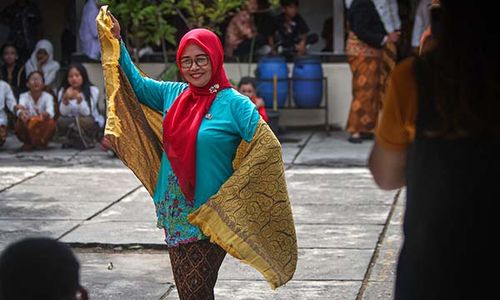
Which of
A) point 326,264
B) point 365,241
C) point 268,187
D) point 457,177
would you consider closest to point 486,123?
point 457,177

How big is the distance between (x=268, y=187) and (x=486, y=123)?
2.62 metres

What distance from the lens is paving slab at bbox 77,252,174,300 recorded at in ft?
25.0

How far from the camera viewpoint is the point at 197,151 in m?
5.82

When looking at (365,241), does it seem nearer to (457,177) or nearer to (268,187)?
(268,187)

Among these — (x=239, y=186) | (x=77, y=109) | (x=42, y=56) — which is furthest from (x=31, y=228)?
(x=42, y=56)

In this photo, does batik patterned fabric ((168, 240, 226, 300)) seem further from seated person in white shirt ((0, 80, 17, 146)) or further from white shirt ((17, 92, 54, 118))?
seated person in white shirt ((0, 80, 17, 146))

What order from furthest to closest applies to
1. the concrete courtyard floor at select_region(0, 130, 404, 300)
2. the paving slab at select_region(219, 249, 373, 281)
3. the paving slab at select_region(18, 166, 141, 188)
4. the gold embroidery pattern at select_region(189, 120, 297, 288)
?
the paving slab at select_region(18, 166, 141, 188) < the paving slab at select_region(219, 249, 373, 281) < the concrete courtyard floor at select_region(0, 130, 404, 300) < the gold embroidery pattern at select_region(189, 120, 297, 288)

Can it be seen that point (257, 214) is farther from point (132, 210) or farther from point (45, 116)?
point (45, 116)

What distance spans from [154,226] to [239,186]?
3.92 metres

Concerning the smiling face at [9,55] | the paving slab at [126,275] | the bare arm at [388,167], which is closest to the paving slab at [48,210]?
the paving slab at [126,275]

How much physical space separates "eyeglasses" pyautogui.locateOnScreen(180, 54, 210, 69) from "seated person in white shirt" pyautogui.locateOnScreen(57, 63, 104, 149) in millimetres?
8356

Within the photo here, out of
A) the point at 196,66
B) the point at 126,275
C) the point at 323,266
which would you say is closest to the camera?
the point at 196,66

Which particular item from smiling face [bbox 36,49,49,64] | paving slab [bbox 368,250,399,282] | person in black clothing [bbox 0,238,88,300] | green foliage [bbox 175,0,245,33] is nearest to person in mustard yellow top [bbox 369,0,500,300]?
person in black clothing [bbox 0,238,88,300]

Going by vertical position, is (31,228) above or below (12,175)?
above
